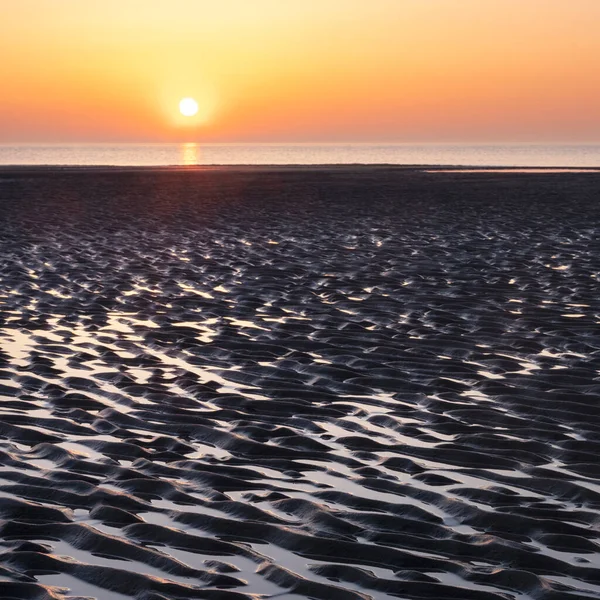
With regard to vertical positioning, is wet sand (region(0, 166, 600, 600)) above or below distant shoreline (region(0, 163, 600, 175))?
below

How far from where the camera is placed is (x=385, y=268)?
19578 mm

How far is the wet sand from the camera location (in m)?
5.56

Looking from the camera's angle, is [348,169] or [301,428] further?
[348,169]

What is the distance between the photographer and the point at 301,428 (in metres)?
8.52

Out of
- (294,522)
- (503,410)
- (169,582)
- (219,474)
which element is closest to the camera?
(169,582)

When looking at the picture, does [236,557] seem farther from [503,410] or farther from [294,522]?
[503,410]

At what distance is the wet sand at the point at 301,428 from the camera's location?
219 inches

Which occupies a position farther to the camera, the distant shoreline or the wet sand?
the distant shoreline

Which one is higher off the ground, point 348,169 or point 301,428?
point 348,169

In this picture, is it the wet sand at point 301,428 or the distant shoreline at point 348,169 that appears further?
the distant shoreline at point 348,169

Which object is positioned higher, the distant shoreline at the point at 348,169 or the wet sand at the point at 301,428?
the distant shoreline at the point at 348,169

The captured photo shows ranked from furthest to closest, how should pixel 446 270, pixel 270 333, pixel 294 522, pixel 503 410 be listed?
pixel 446 270 < pixel 270 333 < pixel 503 410 < pixel 294 522

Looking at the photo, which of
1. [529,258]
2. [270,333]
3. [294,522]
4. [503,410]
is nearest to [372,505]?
[294,522]

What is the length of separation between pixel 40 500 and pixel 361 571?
2.43 m
